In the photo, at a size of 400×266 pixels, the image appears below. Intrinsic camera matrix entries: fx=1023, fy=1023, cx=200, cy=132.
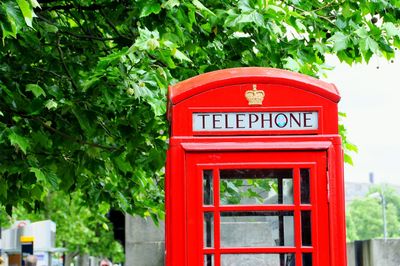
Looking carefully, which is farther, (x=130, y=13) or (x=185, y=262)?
(x=130, y=13)

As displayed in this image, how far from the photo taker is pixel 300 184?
6422 mm

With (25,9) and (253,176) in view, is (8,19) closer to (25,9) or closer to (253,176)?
(25,9)

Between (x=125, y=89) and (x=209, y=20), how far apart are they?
3.04ft

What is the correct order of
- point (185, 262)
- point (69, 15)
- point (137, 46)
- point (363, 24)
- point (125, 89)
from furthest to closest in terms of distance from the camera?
point (69, 15)
point (363, 24)
point (125, 89)
point (137, 46)
point (185, 262)

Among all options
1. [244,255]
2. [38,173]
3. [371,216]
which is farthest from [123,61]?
[371,216]

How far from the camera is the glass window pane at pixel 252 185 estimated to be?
252 inches

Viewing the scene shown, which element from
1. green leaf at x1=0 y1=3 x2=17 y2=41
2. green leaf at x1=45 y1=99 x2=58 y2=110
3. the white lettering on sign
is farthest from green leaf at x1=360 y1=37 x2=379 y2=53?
green leaf at x1=0 y1=3 x2=17 y2=41

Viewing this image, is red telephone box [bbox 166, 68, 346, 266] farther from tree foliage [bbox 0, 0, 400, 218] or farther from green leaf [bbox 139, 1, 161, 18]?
green leaf [bbox 139, 1, 161, 18]

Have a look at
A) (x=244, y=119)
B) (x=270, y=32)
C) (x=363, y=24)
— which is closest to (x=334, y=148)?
(x=244, y=119)

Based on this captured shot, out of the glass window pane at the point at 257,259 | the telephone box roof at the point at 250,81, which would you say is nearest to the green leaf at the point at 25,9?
the telephone box roof at the point at 250,81

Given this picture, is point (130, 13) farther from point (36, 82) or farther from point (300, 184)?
point (300, 184)

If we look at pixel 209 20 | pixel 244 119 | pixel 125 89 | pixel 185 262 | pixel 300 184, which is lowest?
pixel 185 262

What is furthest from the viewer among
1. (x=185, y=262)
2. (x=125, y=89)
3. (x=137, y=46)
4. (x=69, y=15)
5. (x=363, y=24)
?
(x=69, y=15)

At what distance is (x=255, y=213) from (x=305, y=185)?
1.19 feet
